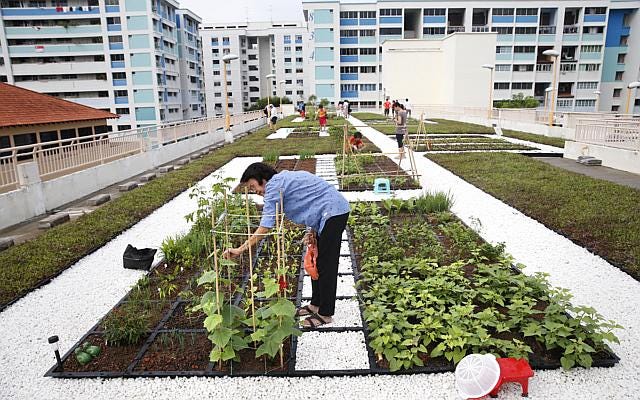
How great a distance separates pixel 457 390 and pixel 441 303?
95cm

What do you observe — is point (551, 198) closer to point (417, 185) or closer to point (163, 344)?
point (417, 185)

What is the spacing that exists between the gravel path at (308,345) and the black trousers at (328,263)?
25 cm

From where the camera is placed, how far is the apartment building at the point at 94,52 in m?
47.7

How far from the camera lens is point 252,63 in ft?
253

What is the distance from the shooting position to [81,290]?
16.0 ft

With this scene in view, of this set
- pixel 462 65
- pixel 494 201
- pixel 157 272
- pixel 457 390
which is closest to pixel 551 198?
pixel 494 201

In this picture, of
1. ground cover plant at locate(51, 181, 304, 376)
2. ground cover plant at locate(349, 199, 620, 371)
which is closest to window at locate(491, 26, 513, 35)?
ground cover plant at locate(349, 199, 620, 371)

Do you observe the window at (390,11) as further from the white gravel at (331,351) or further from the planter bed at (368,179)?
the white gravel at (331,351)

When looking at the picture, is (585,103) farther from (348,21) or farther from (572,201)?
(572,201)

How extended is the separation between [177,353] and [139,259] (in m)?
2.13

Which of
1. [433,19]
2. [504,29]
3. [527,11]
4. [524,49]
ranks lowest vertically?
[524,49]

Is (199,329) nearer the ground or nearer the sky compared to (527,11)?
nearer the ground

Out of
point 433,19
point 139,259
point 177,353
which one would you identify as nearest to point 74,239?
point 139,259

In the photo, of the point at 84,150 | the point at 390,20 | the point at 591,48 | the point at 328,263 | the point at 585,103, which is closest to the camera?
the point at 328,263
